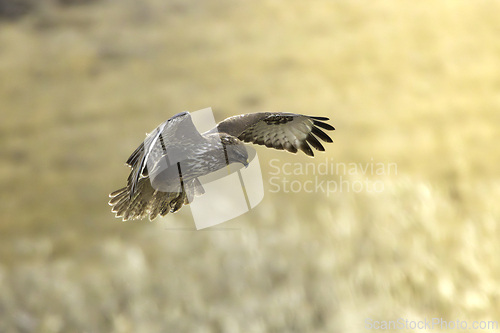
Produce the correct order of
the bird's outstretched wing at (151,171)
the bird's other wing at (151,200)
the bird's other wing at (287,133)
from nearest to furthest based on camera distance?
the bird's outstretched wing at (151,171) → the bird's other wing at (151,200) → the bird's other wing at (287,133)

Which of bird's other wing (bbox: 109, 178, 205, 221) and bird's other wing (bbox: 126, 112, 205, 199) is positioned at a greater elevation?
bird's other wing (bbox: 126, 112, 205, 199)

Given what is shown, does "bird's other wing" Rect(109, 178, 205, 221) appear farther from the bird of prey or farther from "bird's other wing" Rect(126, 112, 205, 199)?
"bird's other wing" Rect(126, 112, 205, 199)

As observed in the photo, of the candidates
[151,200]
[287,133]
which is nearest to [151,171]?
[151,200]

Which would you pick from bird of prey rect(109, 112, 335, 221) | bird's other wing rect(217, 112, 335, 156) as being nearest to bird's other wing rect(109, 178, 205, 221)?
Result: bird of prey rect(109, 112, 335, 221)

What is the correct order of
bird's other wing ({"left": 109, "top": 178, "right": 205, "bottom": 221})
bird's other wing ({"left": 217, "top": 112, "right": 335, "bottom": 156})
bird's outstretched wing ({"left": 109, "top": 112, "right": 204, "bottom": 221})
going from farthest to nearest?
bird's other wing ({"left": 217, "top": 112, "right": 335, "bottom": 156}), bird's other wing ({"left": 109, "top": 178, "right": 205, "bottom": 221}), bird's outstretched wing ({"left": 109, "top": 112, "right": 204, "bottom": 221})

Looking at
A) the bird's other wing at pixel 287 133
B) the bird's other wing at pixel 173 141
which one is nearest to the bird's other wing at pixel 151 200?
the bird's other wing at pixel 173 141

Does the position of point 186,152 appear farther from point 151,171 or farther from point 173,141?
point 151,171

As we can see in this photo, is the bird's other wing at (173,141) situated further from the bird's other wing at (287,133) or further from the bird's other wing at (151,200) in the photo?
the bird's other wing at (287,133)

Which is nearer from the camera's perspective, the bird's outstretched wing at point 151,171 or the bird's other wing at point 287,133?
the bird's outstretched wing at point 151,171

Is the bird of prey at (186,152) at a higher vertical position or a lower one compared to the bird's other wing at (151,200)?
higher
